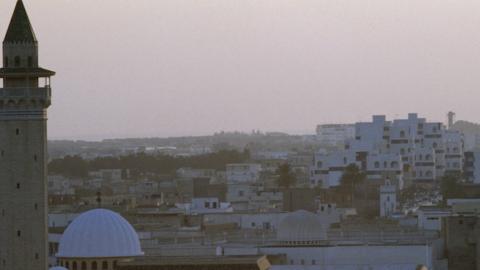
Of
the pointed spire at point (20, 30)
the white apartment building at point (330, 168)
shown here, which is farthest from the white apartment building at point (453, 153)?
the pointed spire at point (20, 30)

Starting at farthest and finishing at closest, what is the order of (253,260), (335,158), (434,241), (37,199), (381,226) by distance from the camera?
(335,158)
(381,226)
(434,241)
(253,260)
(37,199)

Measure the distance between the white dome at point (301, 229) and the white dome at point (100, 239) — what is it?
1175 cm

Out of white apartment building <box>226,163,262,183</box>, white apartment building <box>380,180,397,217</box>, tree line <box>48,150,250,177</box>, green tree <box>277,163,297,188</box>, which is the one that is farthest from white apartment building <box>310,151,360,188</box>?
tree line <box>48,150,250,177</box>

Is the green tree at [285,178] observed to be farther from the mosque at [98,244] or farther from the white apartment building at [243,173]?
the mosque at [98,244]

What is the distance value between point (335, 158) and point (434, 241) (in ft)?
133

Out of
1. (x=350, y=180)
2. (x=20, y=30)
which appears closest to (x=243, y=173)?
(x=350, y=180)

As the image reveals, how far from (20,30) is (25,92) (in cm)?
115

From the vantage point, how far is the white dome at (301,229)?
6688cm

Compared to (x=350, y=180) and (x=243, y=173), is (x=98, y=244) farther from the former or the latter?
(x=243, y=173)

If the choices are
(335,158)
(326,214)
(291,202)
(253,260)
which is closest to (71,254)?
(253,260)

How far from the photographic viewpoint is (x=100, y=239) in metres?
54.9

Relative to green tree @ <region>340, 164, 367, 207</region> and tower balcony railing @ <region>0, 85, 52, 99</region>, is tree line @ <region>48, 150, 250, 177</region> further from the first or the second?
tower balcony railing @ <region>0, 85, 52, 99</region>

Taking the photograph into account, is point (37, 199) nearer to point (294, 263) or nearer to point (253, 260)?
point (253, 260)

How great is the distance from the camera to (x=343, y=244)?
66.2 metres
